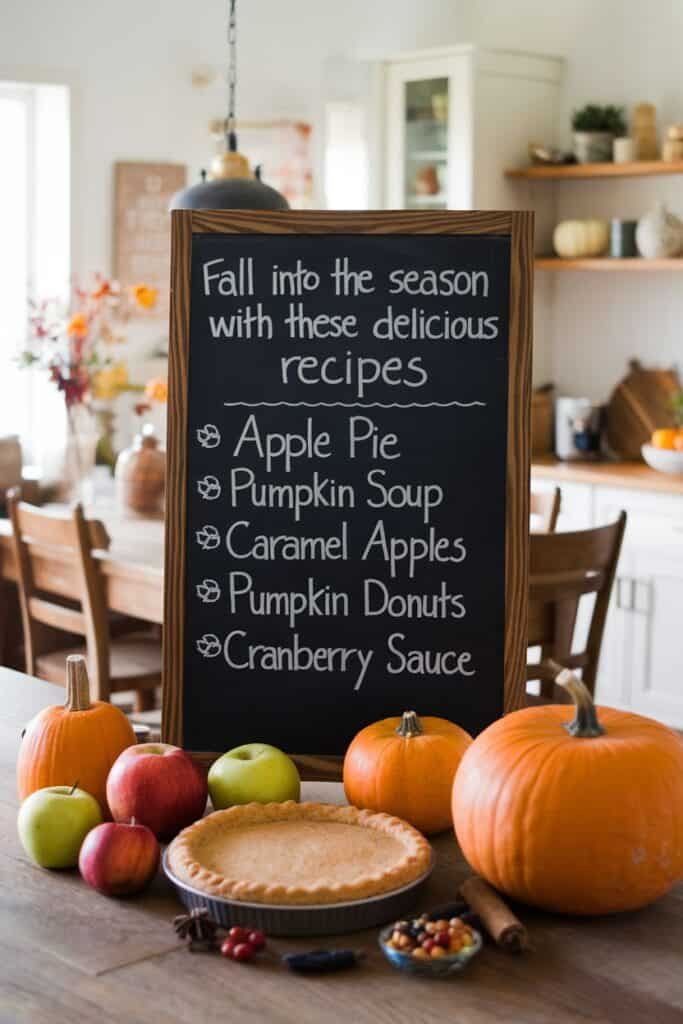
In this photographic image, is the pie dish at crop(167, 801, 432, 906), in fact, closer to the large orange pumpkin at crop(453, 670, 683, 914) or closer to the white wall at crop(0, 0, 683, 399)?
the large orange pumpkin at crop(453, 670, 683, 914)

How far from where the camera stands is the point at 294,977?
121 centimetres

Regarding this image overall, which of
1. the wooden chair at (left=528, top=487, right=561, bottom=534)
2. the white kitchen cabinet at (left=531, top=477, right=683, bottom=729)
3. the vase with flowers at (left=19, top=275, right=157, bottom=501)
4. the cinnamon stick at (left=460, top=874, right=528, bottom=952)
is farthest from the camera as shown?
the white kitchen cabinet at (left=531, top=477, right=683, bottom=729)

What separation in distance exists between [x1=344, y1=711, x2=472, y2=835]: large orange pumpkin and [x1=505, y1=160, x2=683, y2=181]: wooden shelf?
4074mm

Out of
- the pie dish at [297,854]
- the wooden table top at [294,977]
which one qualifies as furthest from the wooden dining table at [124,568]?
the wooden table top at [294,977]

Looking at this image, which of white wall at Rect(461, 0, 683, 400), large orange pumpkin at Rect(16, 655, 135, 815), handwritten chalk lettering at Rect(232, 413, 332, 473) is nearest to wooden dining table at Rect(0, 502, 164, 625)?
handwritten chalk lettering at Rect(232, 413, 332, 473)

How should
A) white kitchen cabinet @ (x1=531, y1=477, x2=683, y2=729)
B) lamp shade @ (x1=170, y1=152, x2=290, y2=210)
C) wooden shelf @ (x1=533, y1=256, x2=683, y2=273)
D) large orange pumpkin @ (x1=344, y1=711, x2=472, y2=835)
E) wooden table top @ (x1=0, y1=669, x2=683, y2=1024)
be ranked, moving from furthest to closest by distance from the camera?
wooden shelf @ (x1=533, y1=256, x2=683, y2=273) < white kitchen cabinet @ (x1=531, y1=477, x2=683, y2=729) < lamp shade @ (x1=170, y1=152, x2=290, y2=210) < large orange pumpkin @ (x1=344, y1=711, x2=472, y2=835) < wooden table top @ (x1=0, y1=669, x2=683, y2=1024)

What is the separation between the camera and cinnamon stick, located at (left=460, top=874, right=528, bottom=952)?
1.25 meters

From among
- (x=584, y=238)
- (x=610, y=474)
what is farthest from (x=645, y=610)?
(x=584, y=238)

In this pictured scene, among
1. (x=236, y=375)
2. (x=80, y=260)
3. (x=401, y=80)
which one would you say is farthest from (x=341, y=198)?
(x=236, y=375)

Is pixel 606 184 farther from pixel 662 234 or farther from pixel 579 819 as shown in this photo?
pixel 579 819

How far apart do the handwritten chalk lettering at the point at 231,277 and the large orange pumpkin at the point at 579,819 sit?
611 mm

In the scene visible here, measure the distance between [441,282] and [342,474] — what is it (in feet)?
0.76

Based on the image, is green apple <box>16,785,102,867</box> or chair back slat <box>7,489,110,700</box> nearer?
green apple <box>16,785,102,867</box>

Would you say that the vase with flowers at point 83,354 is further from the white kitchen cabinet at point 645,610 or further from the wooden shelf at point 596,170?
the white kitchen cabinet at point 645,610
